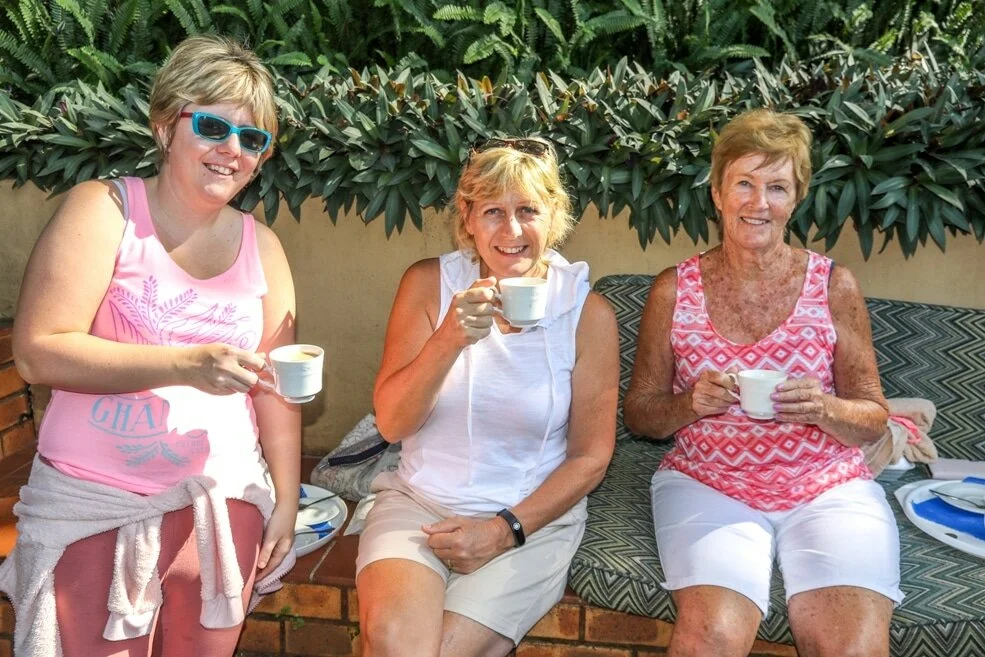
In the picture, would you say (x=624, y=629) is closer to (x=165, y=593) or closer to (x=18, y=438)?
(x=165, y=593)

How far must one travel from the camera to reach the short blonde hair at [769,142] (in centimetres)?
294

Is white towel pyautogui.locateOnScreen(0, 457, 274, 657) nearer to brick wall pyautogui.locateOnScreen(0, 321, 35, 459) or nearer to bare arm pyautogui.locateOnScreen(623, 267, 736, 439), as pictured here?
bare arm pyautogui.locateOnScreen(623, 267, 736, 439)

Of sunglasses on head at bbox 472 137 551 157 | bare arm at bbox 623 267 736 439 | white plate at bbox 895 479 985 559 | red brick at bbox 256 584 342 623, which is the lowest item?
red brick at bbox 256 584 342 623

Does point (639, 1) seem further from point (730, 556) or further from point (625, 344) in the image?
point (730, 556)

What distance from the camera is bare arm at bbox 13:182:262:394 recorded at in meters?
2.30

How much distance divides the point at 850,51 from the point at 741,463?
9.84ft

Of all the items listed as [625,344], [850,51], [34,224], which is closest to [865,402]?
[625,344]

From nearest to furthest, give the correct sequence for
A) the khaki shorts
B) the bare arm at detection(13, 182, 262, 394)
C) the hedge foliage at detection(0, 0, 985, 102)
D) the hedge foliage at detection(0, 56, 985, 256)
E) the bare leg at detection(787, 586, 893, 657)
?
1. the bare arm at detection(13, 182, 262, 394)
2. the bare leg at detection(787, 586, 893, 657)
3. the khaki shorts
4. the hedge foliage at detection(0, 56, 985, 256)
5. the hedge foliage at detection(0, 0, 985, 102)

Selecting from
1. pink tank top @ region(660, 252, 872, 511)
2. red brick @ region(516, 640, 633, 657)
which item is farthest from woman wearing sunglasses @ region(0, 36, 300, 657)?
pink tank top @ region(660, 252, 872, 511)

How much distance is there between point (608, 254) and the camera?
4.08 m

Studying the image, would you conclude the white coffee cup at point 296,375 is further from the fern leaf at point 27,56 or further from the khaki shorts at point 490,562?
the fern leaf at point 27,56

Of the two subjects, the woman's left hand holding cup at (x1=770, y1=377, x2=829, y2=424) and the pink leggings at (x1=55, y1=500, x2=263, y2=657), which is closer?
the pink leggings at (x1=55, y1=500, x2=263, y2=657)

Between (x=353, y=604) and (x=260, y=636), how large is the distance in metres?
0.36

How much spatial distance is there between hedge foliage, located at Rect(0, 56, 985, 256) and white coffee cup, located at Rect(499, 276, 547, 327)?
1540 mm
